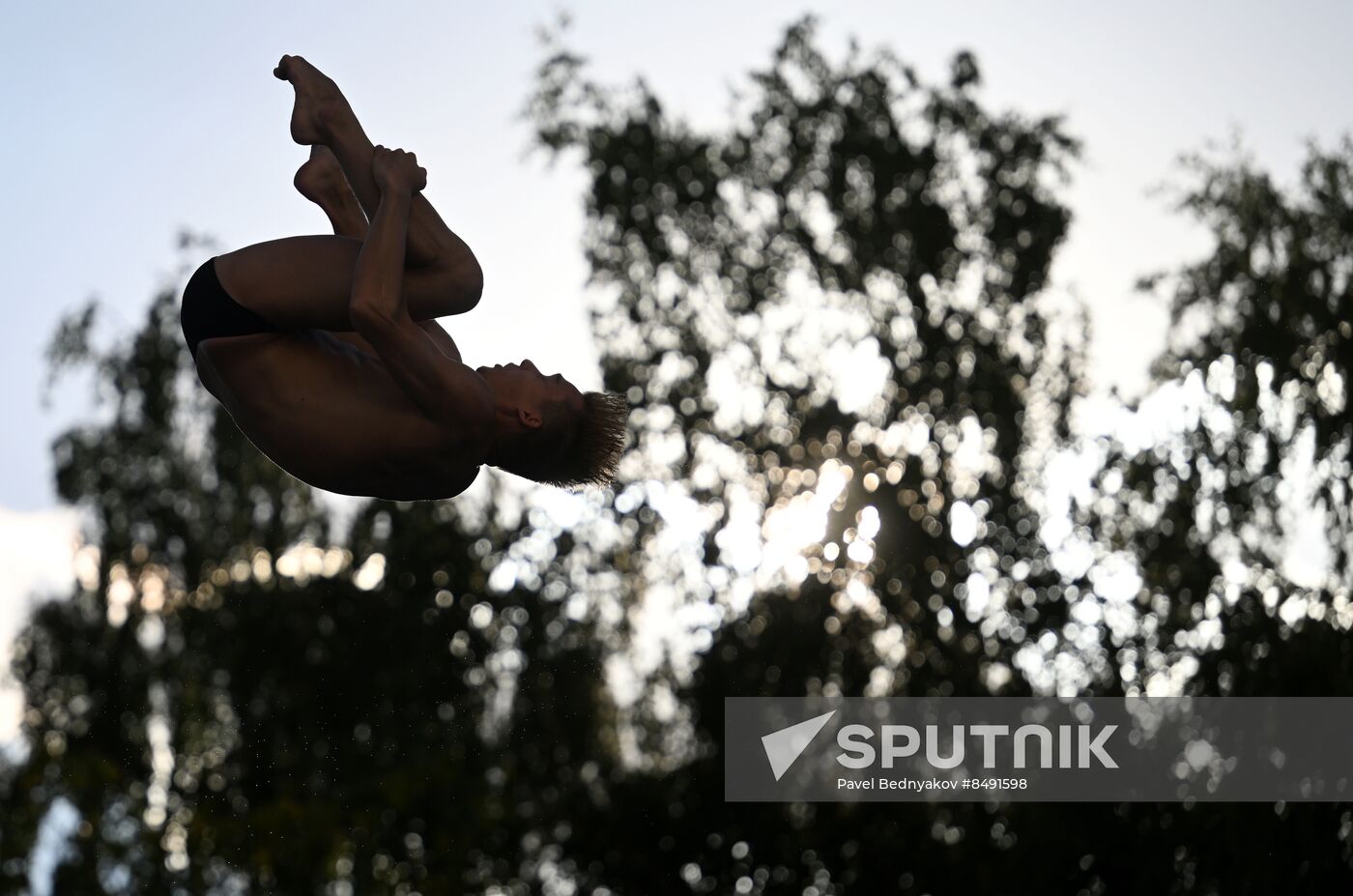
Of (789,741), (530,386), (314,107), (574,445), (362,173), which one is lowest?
(574,445)

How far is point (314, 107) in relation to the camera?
330 cm

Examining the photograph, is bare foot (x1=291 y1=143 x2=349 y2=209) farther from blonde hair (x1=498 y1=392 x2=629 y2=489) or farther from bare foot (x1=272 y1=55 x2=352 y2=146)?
blonde hair (x1=498 y1=392 x2=629 y2=489)

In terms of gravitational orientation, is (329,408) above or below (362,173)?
below

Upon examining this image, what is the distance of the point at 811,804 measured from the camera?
16.9 m

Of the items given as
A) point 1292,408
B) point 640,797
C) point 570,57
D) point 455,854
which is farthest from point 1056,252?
point 455,854

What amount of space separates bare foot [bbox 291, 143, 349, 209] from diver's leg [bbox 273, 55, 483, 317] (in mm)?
383

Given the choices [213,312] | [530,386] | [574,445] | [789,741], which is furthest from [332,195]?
[789,741]

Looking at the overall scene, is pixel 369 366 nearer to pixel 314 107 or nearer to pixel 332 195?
pixel 314 107

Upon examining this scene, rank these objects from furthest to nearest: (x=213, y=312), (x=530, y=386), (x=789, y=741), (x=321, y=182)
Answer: (x=789, y=741) < (x=321, y=182) < (x=530, y=386) < (x=213, y=312)

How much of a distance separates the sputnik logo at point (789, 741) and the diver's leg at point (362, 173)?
553 inches

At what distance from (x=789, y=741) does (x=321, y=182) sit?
13.9 meters

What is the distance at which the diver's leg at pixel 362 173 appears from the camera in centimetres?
317

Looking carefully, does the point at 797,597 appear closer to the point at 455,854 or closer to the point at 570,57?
the point at 455,854

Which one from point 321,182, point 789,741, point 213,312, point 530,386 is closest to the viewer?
point 213,312
